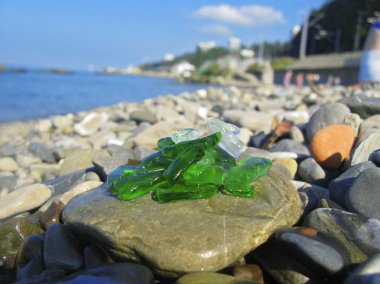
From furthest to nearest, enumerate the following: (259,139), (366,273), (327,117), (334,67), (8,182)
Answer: (334,67), (8,182), (259,139), (327,117), (366,273)

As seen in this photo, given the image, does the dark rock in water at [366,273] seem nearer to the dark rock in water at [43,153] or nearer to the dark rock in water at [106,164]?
the dark rock in water at [106,164]

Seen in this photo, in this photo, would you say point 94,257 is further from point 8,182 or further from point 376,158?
point 8,182

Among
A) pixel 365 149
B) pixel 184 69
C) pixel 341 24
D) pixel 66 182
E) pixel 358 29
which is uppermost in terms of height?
pixel 341 24

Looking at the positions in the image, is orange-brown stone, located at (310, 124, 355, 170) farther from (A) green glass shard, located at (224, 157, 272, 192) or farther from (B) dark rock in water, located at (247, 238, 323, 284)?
(B) dark rock in water, located at (247, 238, 323, 284)

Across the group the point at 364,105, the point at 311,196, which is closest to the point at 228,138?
the point at 311,196

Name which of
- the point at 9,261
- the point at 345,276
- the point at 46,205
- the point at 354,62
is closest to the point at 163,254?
the point at 345,276

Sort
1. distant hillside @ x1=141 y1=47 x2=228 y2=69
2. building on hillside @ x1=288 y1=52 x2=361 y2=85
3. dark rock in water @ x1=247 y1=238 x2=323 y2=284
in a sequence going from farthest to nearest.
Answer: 1. distant hillside @ x1=141 y1=47 x2=228 y2=69
2. building on hillside @ x1=288 y1=52 x2=361 y2=85
3. dark rock in water @ x1=247 y1=238 x2=323 y2=284

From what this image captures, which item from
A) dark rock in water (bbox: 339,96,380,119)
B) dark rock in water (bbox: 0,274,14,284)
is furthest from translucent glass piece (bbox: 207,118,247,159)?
dark rock in water (bbox: 339,96,380,119)

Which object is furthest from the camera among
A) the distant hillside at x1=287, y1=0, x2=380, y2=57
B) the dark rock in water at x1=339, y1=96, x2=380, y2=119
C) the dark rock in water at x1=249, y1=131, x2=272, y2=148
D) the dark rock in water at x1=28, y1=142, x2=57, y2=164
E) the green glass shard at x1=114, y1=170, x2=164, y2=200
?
the distant hillside at x1=287, y1=0, x2=380, y2=57
